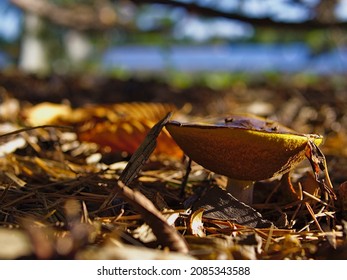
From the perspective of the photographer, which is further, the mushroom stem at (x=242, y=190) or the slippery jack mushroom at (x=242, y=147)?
the mushroom stem at (x=242, y=190)

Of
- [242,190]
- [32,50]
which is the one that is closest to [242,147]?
[242,190]

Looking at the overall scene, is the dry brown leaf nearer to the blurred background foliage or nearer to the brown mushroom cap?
the brown mushroom cap

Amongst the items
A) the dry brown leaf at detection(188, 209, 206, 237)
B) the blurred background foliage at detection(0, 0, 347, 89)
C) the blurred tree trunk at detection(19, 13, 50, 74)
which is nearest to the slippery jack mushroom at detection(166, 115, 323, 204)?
the dry brown leaf at detection(188, 209, 206, 237)

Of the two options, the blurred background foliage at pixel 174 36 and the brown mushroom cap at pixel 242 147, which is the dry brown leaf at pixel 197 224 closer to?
the brown mushroom cap at pixel 242 147

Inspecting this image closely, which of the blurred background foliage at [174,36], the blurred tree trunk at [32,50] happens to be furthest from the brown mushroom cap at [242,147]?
the blurred tree trunk at [32,50]

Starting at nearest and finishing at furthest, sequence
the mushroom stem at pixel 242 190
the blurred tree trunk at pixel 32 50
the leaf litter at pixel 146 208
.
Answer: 1. the leaf litter at pixel 146 208
2. the mushroom stem at pixel 242 190
3. the blurred tree trunk at pixel 32 50

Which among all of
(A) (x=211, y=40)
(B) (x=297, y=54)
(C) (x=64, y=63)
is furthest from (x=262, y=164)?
(C) (x=64, y=63)
